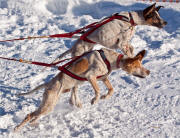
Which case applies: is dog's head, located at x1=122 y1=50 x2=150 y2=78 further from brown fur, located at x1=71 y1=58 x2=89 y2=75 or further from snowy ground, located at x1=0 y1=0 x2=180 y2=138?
snowy ground, located at x1=0 y1=0 x2=180 y2=138

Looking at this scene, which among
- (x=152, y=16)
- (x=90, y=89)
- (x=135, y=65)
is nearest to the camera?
(x=135, y=65)

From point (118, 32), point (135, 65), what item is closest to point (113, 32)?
point (118, 32)

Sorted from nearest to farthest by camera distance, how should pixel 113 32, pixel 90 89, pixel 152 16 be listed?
pixel 113 32 → pixel 152 16 → pixel 90 89

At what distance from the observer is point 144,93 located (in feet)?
18.0

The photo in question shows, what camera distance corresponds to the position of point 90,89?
5.65 meters

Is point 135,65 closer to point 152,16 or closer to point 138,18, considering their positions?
point 138,18

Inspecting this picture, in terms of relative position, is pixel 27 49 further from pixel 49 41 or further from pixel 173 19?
pixel 173 19

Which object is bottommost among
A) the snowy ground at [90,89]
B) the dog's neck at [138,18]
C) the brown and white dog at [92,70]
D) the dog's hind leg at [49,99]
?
the snowy ground at [90,89]

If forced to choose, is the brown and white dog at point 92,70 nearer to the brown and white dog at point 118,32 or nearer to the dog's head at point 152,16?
the brown and white dog at point 118,32

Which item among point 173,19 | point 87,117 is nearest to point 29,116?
point 87,117

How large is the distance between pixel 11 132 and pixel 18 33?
4675mm

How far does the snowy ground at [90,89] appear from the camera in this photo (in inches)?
174

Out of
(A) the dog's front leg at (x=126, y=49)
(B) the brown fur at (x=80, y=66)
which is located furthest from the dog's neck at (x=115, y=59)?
(A) the dog's front leg at (x=126, y=49)

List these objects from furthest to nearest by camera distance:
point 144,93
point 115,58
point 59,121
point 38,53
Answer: point 38,53, point 144,93, point 59,121, point 115,58
